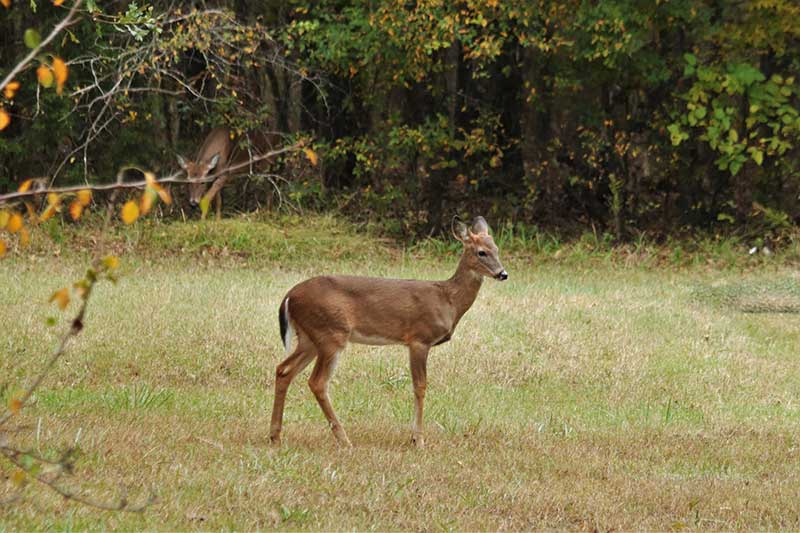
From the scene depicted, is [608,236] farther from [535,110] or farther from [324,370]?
[324,370]

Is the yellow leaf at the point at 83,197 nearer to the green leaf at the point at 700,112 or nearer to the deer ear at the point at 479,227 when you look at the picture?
the deer ear at the point at 479,227

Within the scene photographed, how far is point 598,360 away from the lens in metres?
11.0

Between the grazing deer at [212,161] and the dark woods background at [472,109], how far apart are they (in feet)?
1.04

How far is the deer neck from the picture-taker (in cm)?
804

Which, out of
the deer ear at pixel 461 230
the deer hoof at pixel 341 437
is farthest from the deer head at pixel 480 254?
the deer hoof at pixel 341 437

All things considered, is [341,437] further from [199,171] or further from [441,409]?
[199,171]

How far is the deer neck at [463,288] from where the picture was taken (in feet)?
26.4

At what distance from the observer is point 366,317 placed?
768cm

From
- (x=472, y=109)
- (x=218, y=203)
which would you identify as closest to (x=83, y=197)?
(x=218, y=203)

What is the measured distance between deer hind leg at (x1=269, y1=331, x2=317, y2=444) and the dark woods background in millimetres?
9515

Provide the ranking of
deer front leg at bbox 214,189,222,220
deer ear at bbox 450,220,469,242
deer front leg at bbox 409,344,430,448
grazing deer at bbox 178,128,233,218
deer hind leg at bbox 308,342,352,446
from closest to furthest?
deer hind leg at bbox 308,342,352,446 < deer front leg at bbox 409,344,430,448 < deer ear at bbox 450,220,469,242 < deer front leg at bbox 214,189,222,220 < grazing deer at bbox 178,128,233,218

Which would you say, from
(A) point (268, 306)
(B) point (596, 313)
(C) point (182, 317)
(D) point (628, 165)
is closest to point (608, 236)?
(D) point (628, 165)

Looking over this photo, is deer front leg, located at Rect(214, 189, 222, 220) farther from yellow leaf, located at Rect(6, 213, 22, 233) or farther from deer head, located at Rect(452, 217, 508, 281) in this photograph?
yellow leaf, located at Rect(6, 213, 22, 233)

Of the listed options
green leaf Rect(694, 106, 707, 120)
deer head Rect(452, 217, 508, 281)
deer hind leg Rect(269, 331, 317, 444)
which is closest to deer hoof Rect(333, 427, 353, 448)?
deer hind leg Rect(269, 331, 317, 444)
